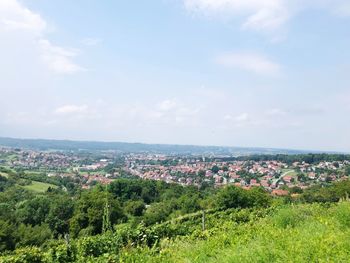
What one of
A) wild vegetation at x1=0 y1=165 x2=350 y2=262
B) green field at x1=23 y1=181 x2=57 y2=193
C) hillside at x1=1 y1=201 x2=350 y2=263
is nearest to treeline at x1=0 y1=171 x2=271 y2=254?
wild vegetation at x1=0 y1=165 x2=350 y2=262

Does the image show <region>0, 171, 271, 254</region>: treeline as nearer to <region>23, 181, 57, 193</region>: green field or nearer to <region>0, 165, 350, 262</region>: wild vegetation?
<region>0, 165, 350, 262</region>: wild vegetation

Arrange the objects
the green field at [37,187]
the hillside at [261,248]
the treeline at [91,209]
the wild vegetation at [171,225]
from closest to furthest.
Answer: the hillside at [261,248], the wild vegetation at [171,225], the treeline at [91,209], the green field at [37,187]

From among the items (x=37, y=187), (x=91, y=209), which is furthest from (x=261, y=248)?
(x=37, y=187)

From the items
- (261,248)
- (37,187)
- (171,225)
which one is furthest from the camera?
(37,187)

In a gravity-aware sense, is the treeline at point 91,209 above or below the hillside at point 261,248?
below

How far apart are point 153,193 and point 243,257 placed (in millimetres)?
67550

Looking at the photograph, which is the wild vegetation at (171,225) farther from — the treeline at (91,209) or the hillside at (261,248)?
the treeline at (91,209)

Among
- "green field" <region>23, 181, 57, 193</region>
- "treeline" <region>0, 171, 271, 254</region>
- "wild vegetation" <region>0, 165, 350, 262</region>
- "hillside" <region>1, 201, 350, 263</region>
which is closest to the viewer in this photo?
"hillside" <region>1, 201, 350, 263</region>

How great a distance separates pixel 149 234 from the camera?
39.5 ft

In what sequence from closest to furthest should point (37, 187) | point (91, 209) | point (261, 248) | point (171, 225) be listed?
point (261, 248), point (171, 225), point (91, 209), point (37, 187)

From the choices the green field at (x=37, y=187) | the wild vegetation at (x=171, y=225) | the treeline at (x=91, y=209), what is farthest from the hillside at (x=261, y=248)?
the green field at (x=37, y=187)

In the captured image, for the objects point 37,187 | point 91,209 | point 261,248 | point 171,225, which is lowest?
point 37,187

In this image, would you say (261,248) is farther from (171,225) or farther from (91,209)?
(91,209)

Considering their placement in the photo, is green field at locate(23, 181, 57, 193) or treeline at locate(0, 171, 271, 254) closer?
treeline at locate(0, 171, 271, 254)
